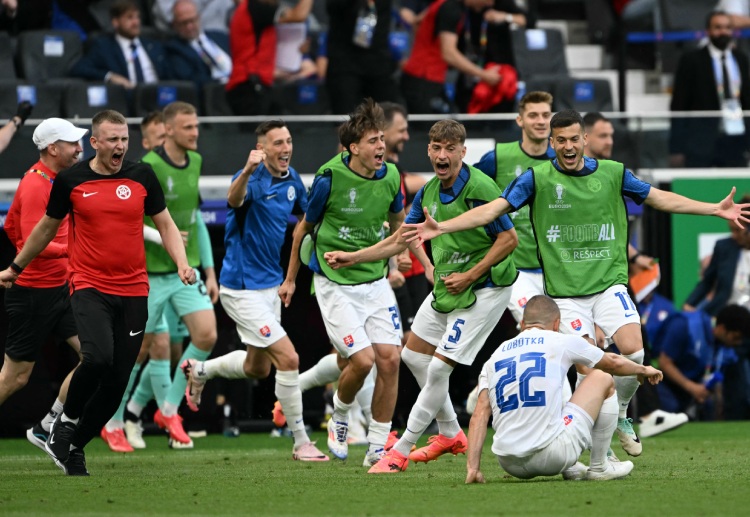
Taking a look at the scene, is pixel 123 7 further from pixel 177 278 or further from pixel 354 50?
pixel 177 278

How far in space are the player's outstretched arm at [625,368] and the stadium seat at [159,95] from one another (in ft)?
26.3

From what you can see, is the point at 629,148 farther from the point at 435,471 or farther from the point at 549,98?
the point at 435,471

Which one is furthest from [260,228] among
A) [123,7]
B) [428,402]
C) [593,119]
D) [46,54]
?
[46,54]

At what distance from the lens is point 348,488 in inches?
324

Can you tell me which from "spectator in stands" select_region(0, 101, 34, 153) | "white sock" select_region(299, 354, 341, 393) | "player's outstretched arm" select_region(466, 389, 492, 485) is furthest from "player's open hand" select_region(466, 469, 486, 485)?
"spectator in stands" select_region(0, 101, 34, 153)

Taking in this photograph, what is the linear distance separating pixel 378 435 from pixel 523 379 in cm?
234

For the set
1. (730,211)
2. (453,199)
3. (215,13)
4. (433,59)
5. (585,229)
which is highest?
(215,13)

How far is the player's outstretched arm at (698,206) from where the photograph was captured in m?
8.83

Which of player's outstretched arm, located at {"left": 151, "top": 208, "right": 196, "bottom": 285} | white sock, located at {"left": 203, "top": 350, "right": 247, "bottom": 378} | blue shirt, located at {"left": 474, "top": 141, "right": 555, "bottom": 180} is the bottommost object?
white sock, located at {"left": 203, "top": 350, "right": 247, "bottom": 378}

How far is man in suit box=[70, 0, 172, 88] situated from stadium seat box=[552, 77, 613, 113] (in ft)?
15.0

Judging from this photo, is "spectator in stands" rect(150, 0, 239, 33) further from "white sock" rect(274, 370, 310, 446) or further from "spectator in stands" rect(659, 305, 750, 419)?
"white sock" rect(274, 370, 310, 446)

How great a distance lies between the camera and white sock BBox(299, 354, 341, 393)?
37.9ft

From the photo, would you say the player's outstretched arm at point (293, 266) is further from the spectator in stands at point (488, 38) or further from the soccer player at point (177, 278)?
the spectator in stands at point (488, 38)

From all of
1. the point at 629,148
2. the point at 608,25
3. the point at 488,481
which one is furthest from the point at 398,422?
the point at 608,25
